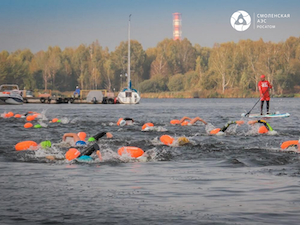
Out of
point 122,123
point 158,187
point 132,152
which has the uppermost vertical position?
point 132,152

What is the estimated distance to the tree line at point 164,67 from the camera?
13688 cm

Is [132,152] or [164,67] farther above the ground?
[164,67]

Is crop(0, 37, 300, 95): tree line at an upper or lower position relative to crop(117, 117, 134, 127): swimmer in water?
upper

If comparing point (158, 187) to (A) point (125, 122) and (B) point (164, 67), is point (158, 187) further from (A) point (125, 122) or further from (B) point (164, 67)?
(B) point (164, 67)

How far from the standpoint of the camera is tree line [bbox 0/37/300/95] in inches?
5389

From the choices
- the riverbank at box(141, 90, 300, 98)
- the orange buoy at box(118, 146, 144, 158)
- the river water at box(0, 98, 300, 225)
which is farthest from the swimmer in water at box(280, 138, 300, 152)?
the riverbank at box(141, 90, 300, 98)

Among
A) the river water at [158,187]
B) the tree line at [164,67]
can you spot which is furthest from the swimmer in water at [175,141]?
the tree line at [164,67]

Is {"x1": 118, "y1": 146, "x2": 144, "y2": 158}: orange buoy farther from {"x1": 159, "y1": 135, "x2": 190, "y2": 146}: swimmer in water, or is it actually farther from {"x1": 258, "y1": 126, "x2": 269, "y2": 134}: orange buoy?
{"x1": 258, "y1": 126, "x2": 269, "y2": 134}: orange buoy

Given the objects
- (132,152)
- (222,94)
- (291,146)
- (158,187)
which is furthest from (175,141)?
(222,94)

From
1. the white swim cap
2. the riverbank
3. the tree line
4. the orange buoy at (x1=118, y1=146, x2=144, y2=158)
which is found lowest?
the riverbank

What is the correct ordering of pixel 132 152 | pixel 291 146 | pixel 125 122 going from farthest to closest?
1. pixel 125 122
2. pixel 291 146
3. pixel 132 152

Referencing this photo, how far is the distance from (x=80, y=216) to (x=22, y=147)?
1011 cm

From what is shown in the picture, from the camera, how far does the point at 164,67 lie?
568 ft

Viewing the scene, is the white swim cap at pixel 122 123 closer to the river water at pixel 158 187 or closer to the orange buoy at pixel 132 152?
Result: the river water at pixel 158 187
